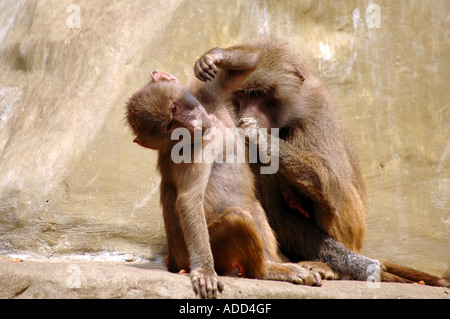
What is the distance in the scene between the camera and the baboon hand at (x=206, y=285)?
10.4 feet

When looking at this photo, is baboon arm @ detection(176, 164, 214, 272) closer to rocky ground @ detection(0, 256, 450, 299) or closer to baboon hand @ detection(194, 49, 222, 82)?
rocky ground @ detection(0, 256, 450, 299)

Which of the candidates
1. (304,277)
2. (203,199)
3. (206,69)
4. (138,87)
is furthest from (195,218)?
(138,87)

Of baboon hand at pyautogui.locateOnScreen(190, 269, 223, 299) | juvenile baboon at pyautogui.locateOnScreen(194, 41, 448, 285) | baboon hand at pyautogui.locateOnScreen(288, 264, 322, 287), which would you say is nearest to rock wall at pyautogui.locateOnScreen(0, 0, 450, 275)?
juvenile baboon at pyautogui.locateOnScreen(194, 41, 448, 285)

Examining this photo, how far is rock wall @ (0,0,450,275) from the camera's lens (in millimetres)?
5070

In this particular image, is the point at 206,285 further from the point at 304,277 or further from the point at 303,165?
the point at 303,165

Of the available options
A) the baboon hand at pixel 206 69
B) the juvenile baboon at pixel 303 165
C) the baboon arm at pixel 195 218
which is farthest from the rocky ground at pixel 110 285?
the baboon hand at pixel 206 69

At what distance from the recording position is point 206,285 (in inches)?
126

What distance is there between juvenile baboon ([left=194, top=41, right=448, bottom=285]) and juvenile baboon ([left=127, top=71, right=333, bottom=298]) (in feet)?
0.85

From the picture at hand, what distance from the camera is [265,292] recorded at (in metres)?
3.30

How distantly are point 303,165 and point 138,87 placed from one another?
1838mm

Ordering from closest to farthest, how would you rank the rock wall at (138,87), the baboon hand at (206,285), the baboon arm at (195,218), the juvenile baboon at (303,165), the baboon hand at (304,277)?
1. the baboon hand at (206,285)
2. the baboon arm at (195,218)
3. the baboon hand at (304,277)
4. the juvenile baboon at (303,165)
5. the rock wall at (138,87)

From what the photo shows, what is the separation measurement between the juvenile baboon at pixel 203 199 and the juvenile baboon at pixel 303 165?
0.26m

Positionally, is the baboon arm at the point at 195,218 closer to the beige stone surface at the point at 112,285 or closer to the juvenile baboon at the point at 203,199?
the juvenile baboon at the point at 203,199

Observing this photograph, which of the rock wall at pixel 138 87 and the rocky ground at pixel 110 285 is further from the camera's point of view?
the rock wall at pixel 138 87
